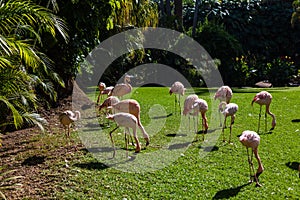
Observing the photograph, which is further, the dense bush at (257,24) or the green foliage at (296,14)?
the dense bush at (257,24)

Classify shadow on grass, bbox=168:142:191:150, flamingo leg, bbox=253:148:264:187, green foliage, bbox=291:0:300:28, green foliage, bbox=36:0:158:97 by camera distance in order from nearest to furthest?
flamingo leg, bbox=253:148:264:187, shadow on grass, bbox=168:142:191:150, green foliage, bbox=36:0:158:97, green foliage, bbox=291:0:300:28

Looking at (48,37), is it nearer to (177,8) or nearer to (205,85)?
(205,85)

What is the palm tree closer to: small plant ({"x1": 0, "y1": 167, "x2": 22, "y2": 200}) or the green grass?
small plant ({"x1": 0, "y1": 167, "x2": 22, "y2": 200})

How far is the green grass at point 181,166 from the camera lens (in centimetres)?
440

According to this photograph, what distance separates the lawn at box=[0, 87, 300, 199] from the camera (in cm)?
441

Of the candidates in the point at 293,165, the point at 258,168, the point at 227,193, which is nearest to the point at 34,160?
the point at 227,193

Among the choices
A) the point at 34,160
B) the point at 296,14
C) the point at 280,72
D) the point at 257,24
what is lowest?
the point at 34,160

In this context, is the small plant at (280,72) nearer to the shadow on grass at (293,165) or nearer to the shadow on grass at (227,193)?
the shadow on grass at (293,165)

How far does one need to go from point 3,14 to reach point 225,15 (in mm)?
15465

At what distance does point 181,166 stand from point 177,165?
0.06 metres

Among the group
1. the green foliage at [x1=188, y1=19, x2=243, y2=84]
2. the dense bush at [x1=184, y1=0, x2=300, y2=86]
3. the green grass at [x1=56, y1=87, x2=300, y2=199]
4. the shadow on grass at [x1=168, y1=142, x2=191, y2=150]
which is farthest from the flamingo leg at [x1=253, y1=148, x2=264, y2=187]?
the dense bush at [x1=184, y1=0, x2=300, y2=86]

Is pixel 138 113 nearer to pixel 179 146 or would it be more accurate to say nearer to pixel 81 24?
pixel 179 146

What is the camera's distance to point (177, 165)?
519cm

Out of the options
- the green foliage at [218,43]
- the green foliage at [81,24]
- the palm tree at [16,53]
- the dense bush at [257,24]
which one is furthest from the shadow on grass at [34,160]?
the dense bush at [257,24]
